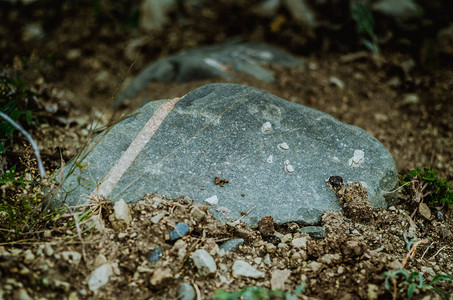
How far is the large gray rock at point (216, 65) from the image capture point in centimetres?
301

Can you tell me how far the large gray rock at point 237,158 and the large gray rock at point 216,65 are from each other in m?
0.90

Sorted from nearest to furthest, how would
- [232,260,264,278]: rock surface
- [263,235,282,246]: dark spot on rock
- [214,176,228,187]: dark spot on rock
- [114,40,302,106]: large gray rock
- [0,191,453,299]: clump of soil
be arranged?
[0,191,453,299]: clump of soil < [232,260,264,278]: rock surface < [263,235,282,246]: dark spot on rock < [214,176,228,187]: dark spot on rock < [114,40,302,106]: large gray rock

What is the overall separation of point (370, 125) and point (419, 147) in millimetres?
418

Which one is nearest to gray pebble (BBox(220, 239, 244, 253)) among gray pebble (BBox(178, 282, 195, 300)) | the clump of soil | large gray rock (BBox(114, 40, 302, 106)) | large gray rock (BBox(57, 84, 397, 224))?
the clump of soil

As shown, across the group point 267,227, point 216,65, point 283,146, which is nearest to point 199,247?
point 267,227

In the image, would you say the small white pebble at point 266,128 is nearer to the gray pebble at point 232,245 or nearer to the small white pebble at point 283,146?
the small white pebble at point 283,146

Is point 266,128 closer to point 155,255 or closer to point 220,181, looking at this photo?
point 220,181

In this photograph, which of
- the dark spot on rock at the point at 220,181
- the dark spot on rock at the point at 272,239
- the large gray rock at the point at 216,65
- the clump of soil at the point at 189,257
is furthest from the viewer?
the large gray rock at the point at 216,65

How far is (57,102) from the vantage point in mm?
2654

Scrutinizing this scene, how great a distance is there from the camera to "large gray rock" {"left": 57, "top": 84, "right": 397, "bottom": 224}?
1728 millimetres

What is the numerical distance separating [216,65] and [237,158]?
4.71ft

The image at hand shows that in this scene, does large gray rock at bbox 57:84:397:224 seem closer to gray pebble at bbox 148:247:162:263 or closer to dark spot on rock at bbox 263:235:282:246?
dark spot on rock at bbox 263:235:282:246

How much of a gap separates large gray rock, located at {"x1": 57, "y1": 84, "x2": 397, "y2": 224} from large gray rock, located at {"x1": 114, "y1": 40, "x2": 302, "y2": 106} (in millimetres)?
904

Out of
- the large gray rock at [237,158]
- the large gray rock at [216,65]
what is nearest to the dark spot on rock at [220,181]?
the large gray rock at [237,158]
